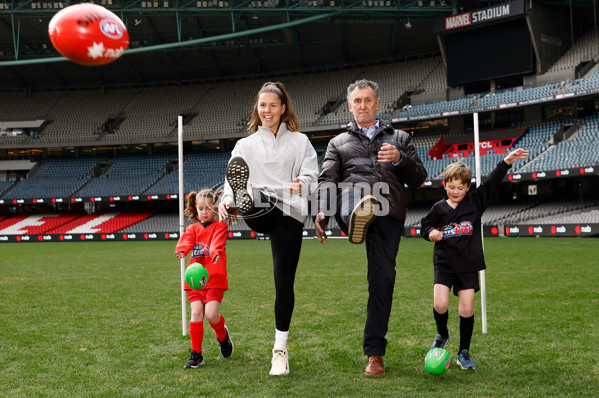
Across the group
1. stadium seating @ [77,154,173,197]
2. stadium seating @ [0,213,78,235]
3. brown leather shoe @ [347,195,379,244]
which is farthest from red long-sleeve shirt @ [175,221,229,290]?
stadium seating @ [0,213,78,235]

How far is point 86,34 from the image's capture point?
14.7ft

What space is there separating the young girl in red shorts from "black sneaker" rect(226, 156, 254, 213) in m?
0.72

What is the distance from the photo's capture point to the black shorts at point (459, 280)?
4.05 m

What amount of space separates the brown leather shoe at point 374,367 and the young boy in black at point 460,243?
23.6 inches

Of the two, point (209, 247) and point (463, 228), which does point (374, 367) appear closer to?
point (463, 228)

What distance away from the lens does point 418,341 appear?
5.07m

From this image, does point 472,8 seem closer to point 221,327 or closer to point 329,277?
point 329,277

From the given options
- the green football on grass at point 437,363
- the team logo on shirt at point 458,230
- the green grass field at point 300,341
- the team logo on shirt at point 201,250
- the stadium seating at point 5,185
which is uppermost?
the stadium seating at point 5,185

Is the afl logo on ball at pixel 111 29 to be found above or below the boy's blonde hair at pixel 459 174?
above

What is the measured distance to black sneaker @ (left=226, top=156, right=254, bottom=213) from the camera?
145 inches

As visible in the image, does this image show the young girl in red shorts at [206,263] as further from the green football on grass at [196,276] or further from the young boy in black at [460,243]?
the young boy in black at [460,243]

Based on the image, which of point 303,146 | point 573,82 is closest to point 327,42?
point 573,82

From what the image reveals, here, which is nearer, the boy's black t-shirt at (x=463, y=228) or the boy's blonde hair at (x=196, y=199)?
the boy's black t-shirt at (x=463, y=228)

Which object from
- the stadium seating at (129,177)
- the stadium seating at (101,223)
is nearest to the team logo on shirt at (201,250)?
the stadium seating at (101,223)
